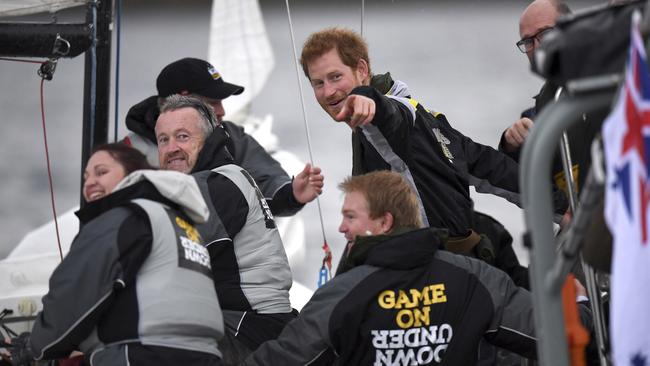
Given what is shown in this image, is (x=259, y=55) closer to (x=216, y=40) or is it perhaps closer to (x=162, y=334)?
(x=216, y=40)

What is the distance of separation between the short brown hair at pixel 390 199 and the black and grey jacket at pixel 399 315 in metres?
0.07

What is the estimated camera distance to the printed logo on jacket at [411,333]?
3.15 meters

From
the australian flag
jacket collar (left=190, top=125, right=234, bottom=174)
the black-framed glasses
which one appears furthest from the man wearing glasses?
the australian flag

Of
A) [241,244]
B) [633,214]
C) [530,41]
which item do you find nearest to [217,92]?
[241,244]

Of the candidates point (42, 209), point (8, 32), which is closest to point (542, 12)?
point (8, 32)

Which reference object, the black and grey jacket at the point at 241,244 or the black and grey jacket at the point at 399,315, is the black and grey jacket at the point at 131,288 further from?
the black and grey jacket at the point at 241,244

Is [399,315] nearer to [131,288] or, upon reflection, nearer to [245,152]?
[131,288]

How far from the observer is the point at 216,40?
9031mm

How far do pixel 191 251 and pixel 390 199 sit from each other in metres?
0.59

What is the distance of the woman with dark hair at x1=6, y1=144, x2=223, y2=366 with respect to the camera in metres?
2.82

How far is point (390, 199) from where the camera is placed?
3260 millimetres

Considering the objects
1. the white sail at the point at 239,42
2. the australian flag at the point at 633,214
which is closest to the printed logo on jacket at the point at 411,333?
the australian flag at the point at 633,214

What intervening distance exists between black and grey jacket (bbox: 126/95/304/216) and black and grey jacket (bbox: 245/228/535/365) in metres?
0.82

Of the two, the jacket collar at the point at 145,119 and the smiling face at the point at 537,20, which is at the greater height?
the smiling face at the point at 537,20
